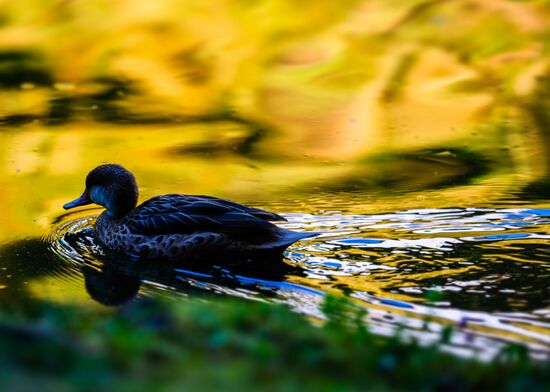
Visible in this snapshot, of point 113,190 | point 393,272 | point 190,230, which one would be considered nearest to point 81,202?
point 113,190

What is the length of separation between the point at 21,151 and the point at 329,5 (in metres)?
10.6

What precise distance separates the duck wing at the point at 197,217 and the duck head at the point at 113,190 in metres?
0.45

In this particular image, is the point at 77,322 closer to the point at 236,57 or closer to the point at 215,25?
the point at 236,57

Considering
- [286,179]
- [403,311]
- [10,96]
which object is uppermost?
[10,96]

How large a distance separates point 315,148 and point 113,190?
12.3 feet

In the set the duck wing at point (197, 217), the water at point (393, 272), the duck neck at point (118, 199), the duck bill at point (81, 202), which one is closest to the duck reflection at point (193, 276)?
the water at point (393, 272)

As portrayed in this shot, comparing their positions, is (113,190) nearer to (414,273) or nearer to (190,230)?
(190,230)

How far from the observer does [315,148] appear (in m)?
13.2

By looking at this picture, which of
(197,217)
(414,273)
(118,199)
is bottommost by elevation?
(414,273)

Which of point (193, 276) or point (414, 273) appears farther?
point (193, 276)

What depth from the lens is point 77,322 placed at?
565 cm

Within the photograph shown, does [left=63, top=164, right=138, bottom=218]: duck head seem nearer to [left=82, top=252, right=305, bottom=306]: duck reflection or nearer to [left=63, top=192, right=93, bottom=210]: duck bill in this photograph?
[left=63, top=192, right=93, bottom=210]: duck bill

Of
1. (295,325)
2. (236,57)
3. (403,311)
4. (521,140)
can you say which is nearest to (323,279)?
(403,311)

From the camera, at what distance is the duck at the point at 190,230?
9203 mm
